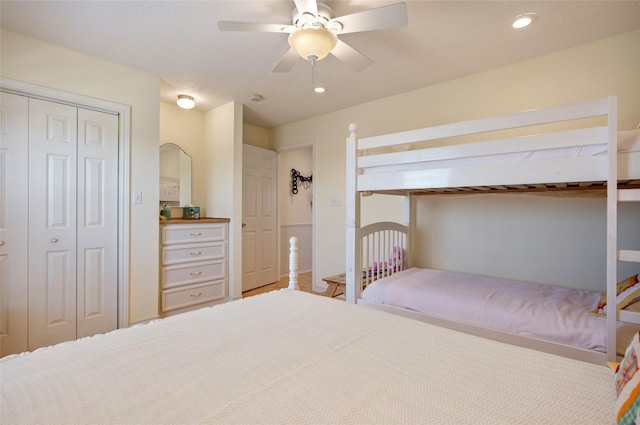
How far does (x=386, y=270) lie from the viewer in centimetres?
252

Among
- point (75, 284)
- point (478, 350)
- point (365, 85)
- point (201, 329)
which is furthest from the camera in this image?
point (365, 85)

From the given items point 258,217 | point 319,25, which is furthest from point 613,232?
point 258,217

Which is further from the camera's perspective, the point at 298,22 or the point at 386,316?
the point at 298,22

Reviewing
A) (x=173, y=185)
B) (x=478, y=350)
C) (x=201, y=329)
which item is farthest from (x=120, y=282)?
(x=478, y=350)

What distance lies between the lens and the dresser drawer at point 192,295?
2.85m

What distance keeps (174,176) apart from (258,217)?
116 centimetres

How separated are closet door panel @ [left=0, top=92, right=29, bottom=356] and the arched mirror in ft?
4.01

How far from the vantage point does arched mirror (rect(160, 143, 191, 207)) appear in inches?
128

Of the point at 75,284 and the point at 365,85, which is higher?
the point at 365,85

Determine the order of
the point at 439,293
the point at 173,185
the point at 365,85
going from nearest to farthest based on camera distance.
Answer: the point at 439,293
the point at 365,85
the point at 173,185

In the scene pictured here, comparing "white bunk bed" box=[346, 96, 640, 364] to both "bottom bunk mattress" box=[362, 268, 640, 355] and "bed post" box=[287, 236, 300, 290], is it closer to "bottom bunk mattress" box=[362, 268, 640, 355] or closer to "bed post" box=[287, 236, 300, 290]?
"bottom bunk mattress" box=[362, 268, 640, 355]

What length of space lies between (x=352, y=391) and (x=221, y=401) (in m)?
0.32

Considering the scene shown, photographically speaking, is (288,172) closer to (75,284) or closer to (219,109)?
(219,109)

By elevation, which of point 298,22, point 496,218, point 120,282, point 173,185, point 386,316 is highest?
point 298,22
